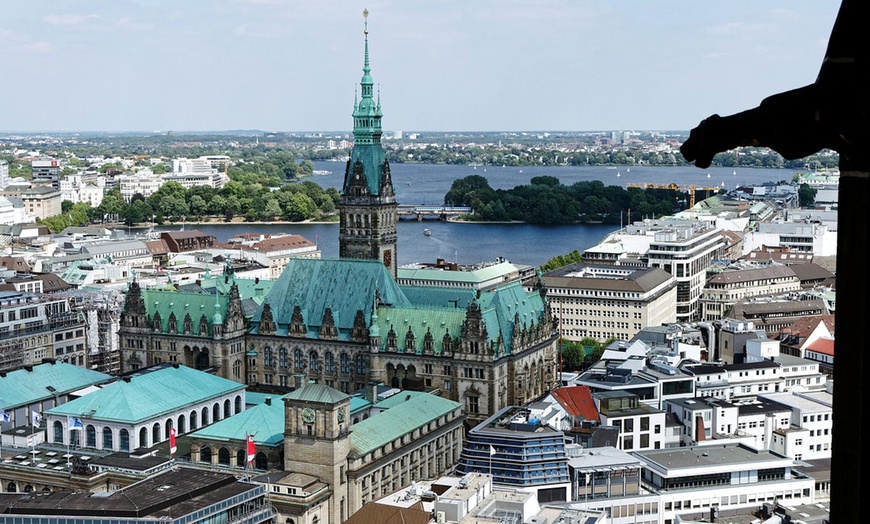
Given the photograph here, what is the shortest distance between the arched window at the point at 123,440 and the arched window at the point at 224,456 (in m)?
5.48

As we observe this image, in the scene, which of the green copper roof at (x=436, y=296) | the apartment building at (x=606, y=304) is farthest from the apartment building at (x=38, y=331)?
the apartment building at (x=606, y=304)

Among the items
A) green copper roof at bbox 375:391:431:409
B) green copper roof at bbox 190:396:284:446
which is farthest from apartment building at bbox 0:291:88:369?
green copper roof at bbox 375:391:431:409

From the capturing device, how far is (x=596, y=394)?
58875 mm

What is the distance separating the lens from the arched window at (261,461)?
53703 millimetres

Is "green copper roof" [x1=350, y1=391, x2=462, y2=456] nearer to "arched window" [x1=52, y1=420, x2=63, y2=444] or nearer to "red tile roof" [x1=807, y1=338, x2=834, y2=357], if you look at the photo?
"arched window" [x1=52, y1=420, x2=63, y2=444]

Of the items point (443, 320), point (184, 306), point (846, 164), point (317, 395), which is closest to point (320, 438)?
point (317, 395)

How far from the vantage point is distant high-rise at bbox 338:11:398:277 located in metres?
72.9

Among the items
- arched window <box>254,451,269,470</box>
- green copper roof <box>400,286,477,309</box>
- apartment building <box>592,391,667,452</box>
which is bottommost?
arched window <box>254,451,269,470</box>

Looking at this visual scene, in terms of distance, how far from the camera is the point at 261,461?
53938 mm

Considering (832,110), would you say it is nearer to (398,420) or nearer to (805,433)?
(398,420)

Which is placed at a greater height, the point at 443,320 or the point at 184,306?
the point at 443,320

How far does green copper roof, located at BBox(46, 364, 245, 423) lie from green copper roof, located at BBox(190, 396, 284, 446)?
3.25m

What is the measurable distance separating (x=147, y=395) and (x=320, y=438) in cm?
1278

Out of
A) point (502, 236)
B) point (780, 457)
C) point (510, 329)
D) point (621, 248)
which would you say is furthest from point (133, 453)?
point (502, 236)
